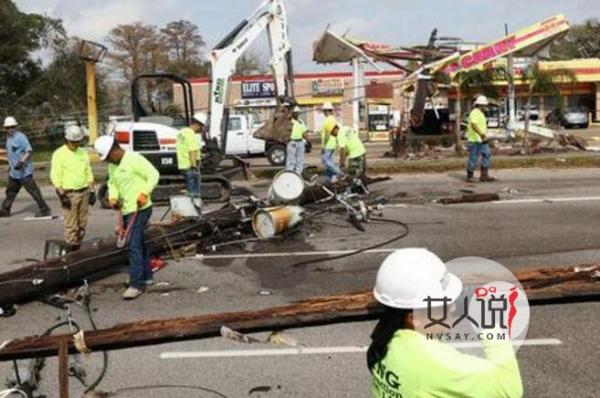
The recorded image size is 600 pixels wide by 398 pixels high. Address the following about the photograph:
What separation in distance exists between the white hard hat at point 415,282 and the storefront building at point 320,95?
1278 inches

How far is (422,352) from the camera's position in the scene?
245 cm

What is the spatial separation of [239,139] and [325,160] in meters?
14.7

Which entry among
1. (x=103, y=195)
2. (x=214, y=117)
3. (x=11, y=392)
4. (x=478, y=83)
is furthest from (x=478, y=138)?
(x=478, y=83)

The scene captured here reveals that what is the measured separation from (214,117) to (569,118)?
140ft

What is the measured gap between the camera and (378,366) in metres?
2.65

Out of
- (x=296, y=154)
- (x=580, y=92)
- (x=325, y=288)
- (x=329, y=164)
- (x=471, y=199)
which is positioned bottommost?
(x=325, y=288)

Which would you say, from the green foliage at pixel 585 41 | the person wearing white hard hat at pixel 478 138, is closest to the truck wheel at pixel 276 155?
the person wearing white hard hat at pixel 478 138

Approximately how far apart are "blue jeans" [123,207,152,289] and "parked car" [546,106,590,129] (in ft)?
163

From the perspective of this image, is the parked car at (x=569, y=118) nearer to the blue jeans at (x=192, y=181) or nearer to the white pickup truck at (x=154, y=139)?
the white pickup truck at (x=154, y=139)

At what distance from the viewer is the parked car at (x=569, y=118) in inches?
2083

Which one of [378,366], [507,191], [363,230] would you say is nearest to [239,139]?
[507,191]

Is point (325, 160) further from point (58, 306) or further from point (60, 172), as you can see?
point (58, 306)

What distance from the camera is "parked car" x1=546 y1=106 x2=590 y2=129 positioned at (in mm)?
52906

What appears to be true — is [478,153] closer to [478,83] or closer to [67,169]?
[67,169]
